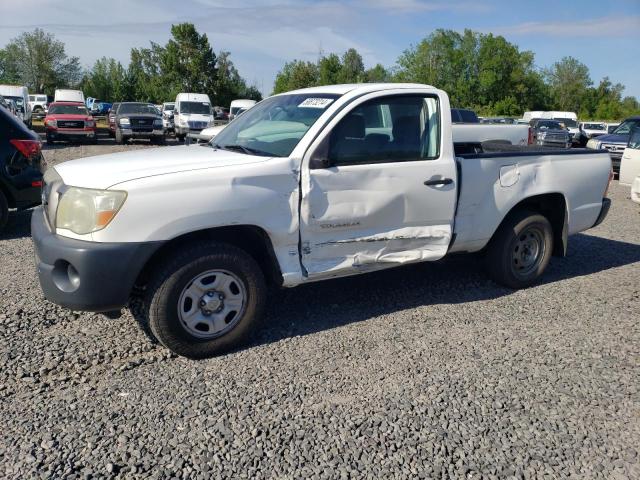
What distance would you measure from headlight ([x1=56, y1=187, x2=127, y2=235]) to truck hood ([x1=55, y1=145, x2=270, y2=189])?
6cm

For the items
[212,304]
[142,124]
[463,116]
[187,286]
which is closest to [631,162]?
[463,116]

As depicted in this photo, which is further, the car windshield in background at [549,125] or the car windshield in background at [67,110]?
the car windshield in background at [549,125]

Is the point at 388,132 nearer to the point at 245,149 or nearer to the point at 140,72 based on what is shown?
the point at 245,149

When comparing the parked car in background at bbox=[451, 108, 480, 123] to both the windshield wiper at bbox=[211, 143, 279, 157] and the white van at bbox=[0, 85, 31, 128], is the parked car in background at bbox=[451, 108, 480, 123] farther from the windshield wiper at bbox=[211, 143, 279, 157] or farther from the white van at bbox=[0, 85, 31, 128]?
the white van at bbox=[0, 85, 31, 128]

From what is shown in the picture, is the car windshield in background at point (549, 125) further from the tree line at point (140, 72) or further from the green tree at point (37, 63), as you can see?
the green tree at point (37, 63)

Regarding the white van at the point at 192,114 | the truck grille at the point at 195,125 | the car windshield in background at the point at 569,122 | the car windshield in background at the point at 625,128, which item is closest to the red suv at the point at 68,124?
the white van at the point at 192,114

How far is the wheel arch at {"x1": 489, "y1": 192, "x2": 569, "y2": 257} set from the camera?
5324 mm

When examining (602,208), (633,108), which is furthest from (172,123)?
(633,108)

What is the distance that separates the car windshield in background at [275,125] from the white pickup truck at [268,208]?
0.05ft

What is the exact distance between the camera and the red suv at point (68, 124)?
72.4ft

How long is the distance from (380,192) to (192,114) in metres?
23.3

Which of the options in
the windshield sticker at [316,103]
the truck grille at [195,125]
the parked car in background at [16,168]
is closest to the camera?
the windshield sticker at [316,103]

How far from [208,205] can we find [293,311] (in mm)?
1469

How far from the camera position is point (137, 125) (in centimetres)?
2236
